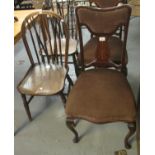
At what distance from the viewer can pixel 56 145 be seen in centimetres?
192

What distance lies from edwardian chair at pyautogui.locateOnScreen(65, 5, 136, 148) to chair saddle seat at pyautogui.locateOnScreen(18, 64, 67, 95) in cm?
21

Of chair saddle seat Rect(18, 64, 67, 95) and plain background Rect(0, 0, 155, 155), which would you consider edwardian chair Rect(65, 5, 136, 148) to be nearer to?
chair saddle seat Rect(18, 64, 67, 95)

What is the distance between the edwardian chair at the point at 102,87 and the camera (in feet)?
5.10

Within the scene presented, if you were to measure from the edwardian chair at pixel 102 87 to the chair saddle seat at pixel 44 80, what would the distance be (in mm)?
211

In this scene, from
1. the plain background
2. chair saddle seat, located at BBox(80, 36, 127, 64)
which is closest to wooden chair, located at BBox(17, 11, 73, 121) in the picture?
chair saddle seat, located at BBox(80, 36, 127, 64)

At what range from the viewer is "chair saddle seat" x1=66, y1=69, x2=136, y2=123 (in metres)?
1.54

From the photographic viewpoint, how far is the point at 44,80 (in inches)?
79.1

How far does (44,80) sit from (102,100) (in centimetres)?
61
